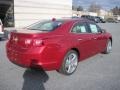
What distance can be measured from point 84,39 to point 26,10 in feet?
70.6

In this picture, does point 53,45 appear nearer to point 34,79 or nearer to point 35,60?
point 35,60

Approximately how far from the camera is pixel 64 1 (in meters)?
32.1

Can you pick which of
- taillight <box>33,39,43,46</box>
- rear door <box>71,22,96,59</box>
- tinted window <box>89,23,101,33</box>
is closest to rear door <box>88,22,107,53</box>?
tinted window <box>89,23,101,33</box>

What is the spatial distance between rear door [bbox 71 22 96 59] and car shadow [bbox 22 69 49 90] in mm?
1371

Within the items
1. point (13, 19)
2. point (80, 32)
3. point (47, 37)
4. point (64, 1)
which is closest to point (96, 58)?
point (80, 32)

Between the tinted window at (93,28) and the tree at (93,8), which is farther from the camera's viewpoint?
the tree at (93,8)

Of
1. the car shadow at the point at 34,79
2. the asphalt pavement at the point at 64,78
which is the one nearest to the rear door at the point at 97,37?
the asphalt pavement at the point at 64,78

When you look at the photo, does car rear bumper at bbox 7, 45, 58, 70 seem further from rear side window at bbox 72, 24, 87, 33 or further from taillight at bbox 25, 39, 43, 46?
rear side window at bbox 72, 24, 87, 33

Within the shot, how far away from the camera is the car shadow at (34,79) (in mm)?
5207

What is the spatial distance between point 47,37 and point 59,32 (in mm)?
530

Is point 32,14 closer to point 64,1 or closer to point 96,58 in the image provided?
point 64,1

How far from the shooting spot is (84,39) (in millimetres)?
6707

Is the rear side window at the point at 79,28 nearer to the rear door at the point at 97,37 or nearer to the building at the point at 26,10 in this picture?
the rear door at the point at 97,37

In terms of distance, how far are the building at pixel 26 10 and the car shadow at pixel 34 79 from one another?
2045 cm
